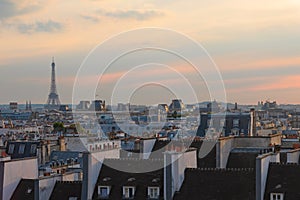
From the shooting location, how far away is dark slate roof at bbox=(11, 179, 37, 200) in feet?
134

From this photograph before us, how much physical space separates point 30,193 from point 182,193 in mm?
9236

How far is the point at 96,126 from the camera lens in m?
144

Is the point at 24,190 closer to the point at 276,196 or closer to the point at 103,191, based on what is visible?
the point at 103,191

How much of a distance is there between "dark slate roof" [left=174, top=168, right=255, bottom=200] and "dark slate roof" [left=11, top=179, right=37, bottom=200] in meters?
8.89

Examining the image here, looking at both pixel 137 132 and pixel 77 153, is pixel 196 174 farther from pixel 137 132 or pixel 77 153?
pixel 137 132

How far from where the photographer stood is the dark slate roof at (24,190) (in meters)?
40.8

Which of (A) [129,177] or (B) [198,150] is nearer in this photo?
(A) [129,177]

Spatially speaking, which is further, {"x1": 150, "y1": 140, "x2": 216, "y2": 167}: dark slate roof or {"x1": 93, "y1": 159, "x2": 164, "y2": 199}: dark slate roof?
{"x1": 150, "y1": 140, "x2": 216, "y2": 167}: dark slate roof

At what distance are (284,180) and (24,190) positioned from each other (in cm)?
1555

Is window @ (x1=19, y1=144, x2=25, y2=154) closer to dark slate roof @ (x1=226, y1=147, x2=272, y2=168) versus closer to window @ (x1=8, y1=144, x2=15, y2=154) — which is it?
window @ (x1=8, y1=144, x2=15, y2=154)

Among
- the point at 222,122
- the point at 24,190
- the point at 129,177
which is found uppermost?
the point at 222,122

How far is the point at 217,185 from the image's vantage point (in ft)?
127

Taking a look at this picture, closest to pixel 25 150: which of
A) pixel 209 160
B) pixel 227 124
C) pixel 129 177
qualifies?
pixel 227 124

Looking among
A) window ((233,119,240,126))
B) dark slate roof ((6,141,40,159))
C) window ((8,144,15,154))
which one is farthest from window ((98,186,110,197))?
window ((233,119,240,126))
